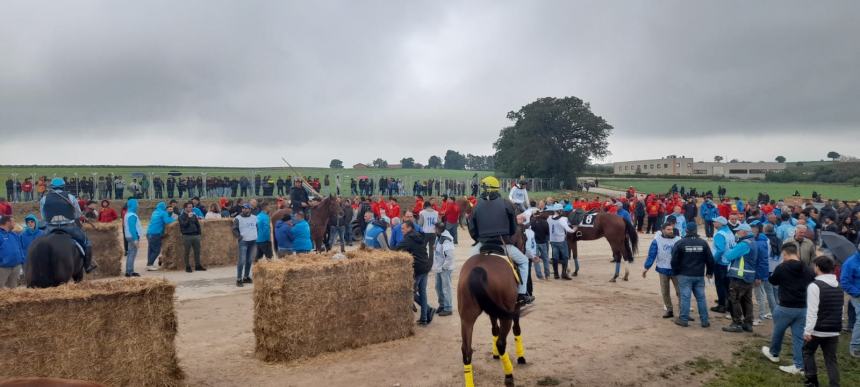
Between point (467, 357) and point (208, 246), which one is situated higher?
point (208, 246)

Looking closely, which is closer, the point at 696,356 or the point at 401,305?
the point at 696,356

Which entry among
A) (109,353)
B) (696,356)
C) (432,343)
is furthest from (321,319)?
(696,356)

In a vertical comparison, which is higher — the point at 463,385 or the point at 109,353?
the point at 109,353

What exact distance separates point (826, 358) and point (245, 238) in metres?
11.5

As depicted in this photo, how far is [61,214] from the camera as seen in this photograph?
8039 millimetres

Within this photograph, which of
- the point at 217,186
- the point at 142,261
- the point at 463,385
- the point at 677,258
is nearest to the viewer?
the point at 463,385

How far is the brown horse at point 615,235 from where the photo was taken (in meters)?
14.7

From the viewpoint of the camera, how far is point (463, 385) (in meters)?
6.75

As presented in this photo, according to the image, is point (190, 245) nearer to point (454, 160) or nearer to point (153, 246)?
point (153, 246)

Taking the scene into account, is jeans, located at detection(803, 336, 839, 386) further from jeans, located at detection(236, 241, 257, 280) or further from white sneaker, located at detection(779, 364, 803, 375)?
jeans, located at detection(236, 241, 257, 280)

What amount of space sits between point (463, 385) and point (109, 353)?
13.5 feet

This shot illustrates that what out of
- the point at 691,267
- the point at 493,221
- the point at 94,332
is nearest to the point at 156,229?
the point at 94,332

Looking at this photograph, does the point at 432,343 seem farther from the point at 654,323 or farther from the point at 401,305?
the point at 654,323

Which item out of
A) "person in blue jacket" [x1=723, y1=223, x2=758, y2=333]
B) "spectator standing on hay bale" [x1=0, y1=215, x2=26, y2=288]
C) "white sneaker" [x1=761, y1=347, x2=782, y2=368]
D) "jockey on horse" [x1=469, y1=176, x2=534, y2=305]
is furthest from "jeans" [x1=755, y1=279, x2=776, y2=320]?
"spectator standing on hay bale" [x1=0, y1=215, x2=26, y2=288]
